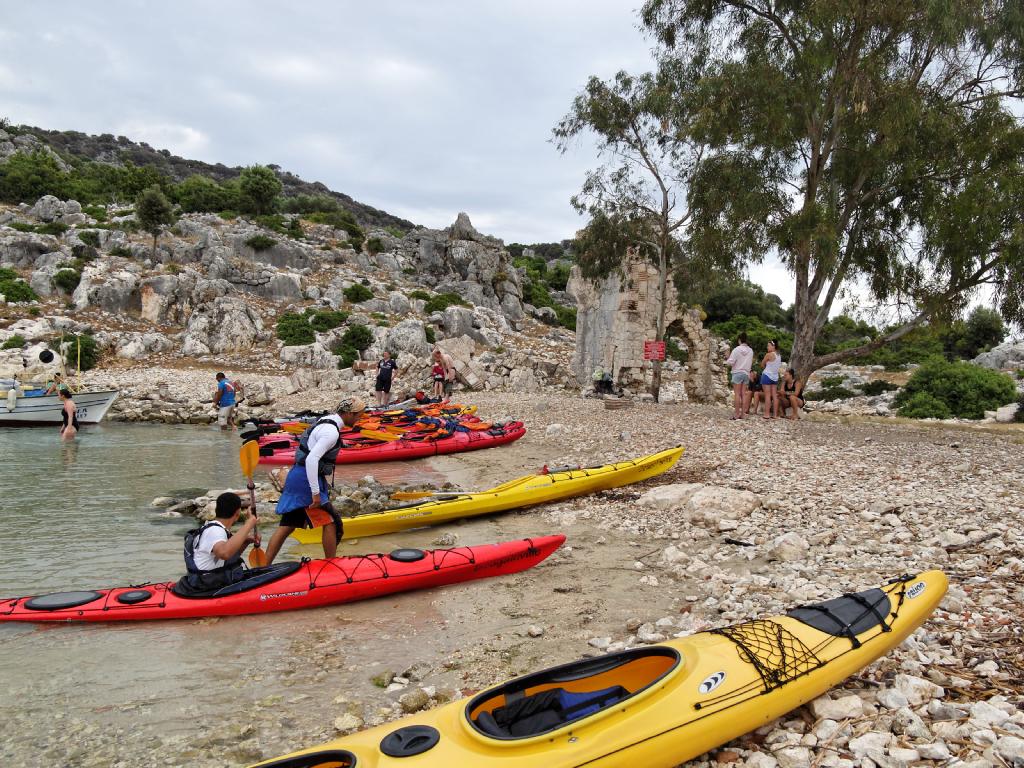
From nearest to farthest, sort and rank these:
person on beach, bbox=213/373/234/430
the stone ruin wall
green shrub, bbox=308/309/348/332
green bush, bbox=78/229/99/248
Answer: person on beach, bbox=213/373/234/430, the stone ruin wall, green shrub, bbox=308/309/348/332, green bush, bbox=78/229/99/248

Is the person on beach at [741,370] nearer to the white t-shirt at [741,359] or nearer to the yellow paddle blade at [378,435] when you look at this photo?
the white t-shirt at [741,359]

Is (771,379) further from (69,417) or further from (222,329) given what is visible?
(222,329)

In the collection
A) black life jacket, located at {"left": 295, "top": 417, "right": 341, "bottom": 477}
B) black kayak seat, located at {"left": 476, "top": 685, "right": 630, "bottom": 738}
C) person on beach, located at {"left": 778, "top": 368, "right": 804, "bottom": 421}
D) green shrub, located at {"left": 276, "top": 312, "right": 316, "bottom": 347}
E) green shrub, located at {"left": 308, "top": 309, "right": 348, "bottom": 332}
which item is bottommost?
black kayak seat, located at {"left": 476, "top": 685, "right": 630, "bottom": 738}

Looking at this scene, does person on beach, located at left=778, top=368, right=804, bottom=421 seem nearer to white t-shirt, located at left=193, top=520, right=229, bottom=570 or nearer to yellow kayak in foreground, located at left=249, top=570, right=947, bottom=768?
yellow kayak in foreground, located at left=249, top=570, right=947, bottom=768

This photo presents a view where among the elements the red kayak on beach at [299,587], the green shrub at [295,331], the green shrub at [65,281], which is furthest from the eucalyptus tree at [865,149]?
the green shrub at [65,281]

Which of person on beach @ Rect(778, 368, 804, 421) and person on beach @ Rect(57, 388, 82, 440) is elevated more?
person on beach @ Rect(778, 368, 804, 421)

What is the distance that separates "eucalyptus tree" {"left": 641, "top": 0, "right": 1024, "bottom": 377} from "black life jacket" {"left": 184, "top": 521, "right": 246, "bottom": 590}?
1038 centimetres

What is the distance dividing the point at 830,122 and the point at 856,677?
11.9 meters

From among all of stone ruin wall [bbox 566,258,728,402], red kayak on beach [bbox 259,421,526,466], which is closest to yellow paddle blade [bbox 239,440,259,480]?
red kayak on beach [bbox 259,421,526,466]

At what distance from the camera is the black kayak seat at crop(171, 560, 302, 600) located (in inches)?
198

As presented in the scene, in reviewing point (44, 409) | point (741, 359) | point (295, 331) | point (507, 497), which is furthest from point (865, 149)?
point (295, 331)

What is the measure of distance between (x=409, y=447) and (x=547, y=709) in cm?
981

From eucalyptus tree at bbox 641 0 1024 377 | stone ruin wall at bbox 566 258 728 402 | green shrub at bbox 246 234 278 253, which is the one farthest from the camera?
green shrub at bbox 246 234 278 253

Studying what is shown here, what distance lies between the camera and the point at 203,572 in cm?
503
